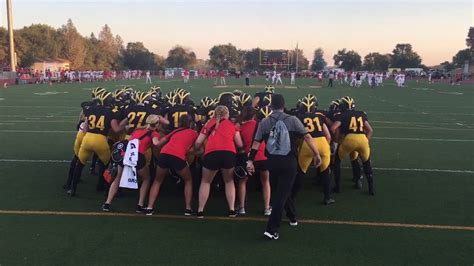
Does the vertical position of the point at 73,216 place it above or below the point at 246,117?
below

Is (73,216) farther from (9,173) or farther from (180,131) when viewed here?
(9,173)

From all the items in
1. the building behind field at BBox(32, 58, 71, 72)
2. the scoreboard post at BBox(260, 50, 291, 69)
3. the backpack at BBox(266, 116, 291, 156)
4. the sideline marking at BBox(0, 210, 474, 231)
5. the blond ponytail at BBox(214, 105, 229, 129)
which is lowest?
the sideline marking at BBox(0, 210, 474, 231)

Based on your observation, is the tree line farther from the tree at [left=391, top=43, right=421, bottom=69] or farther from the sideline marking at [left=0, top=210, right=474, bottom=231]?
the sideline marking at [left=0, top=210, right=474, bottom=231]

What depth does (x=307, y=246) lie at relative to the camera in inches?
211

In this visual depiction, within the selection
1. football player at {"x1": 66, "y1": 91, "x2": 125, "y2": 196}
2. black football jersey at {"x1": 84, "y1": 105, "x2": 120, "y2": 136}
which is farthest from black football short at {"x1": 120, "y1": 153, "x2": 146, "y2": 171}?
black football jersey at {"x1": 84, "y1": 105, "x2": 120, "y2": 136}

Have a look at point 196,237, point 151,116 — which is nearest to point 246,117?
point 151,116

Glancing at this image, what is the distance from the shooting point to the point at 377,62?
377 ft

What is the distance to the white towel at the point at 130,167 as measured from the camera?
20.7ft

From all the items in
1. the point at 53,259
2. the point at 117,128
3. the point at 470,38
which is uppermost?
the point at 470,38

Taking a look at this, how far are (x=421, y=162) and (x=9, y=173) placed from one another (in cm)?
864

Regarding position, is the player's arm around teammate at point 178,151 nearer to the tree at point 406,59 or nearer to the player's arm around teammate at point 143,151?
the player's arm around teammate at point 143,151

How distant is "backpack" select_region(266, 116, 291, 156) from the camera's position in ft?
17.5

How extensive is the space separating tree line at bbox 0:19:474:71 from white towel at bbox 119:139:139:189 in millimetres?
73913

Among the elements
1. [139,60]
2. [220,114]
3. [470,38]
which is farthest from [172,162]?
[470,38]
